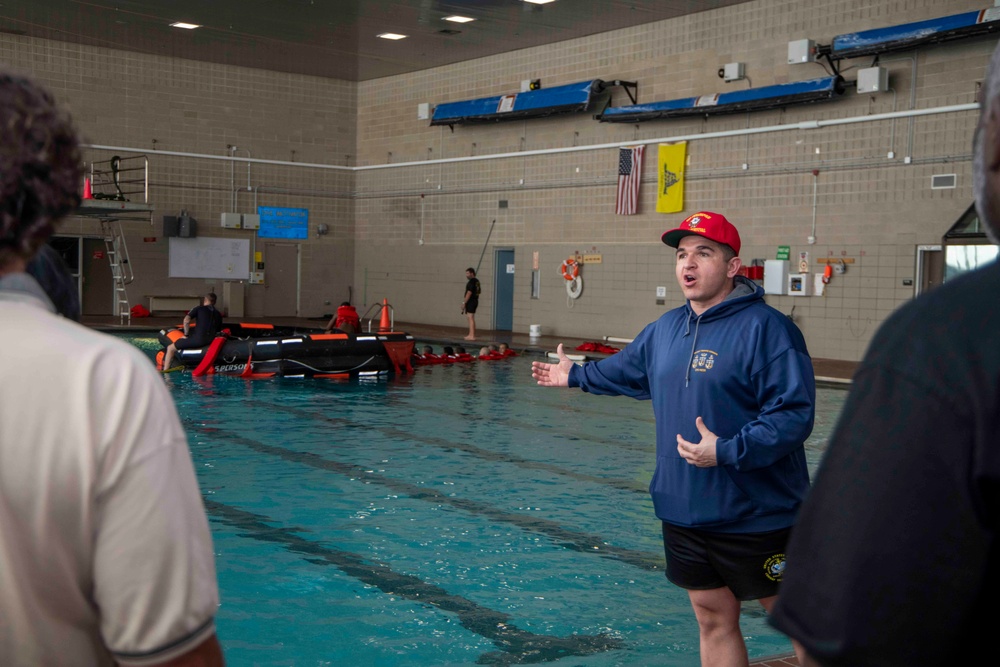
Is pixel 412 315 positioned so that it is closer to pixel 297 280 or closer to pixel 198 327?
pixel 297 280

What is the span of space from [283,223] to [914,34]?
18696mm

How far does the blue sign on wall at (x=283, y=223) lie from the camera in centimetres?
2964

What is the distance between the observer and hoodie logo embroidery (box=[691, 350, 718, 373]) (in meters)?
3.55

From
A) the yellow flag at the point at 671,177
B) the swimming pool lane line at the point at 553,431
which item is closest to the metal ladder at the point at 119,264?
the yellow flag at the point at 671,177

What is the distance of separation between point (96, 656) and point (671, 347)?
2.64 metres

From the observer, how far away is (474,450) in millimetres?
10109

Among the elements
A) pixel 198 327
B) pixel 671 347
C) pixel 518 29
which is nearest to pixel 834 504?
pixel 671 347

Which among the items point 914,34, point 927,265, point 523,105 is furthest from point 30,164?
point 523,105

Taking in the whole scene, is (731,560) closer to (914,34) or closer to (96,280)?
(914,34)

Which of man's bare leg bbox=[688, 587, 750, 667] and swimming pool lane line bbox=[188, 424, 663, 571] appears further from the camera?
swimming pool lane line bbox=[188, 424, 663, 571]

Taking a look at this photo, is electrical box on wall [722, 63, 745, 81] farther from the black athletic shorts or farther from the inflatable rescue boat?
the black athletic shorts

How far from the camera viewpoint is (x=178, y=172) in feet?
92.2

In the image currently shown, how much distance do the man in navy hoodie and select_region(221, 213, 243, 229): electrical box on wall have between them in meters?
26.2

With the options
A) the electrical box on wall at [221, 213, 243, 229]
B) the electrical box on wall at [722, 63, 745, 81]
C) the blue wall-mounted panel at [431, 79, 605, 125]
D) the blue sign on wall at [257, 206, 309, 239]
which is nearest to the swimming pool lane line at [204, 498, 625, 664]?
the electrical box on wall at [722, 63, 745, 81]
